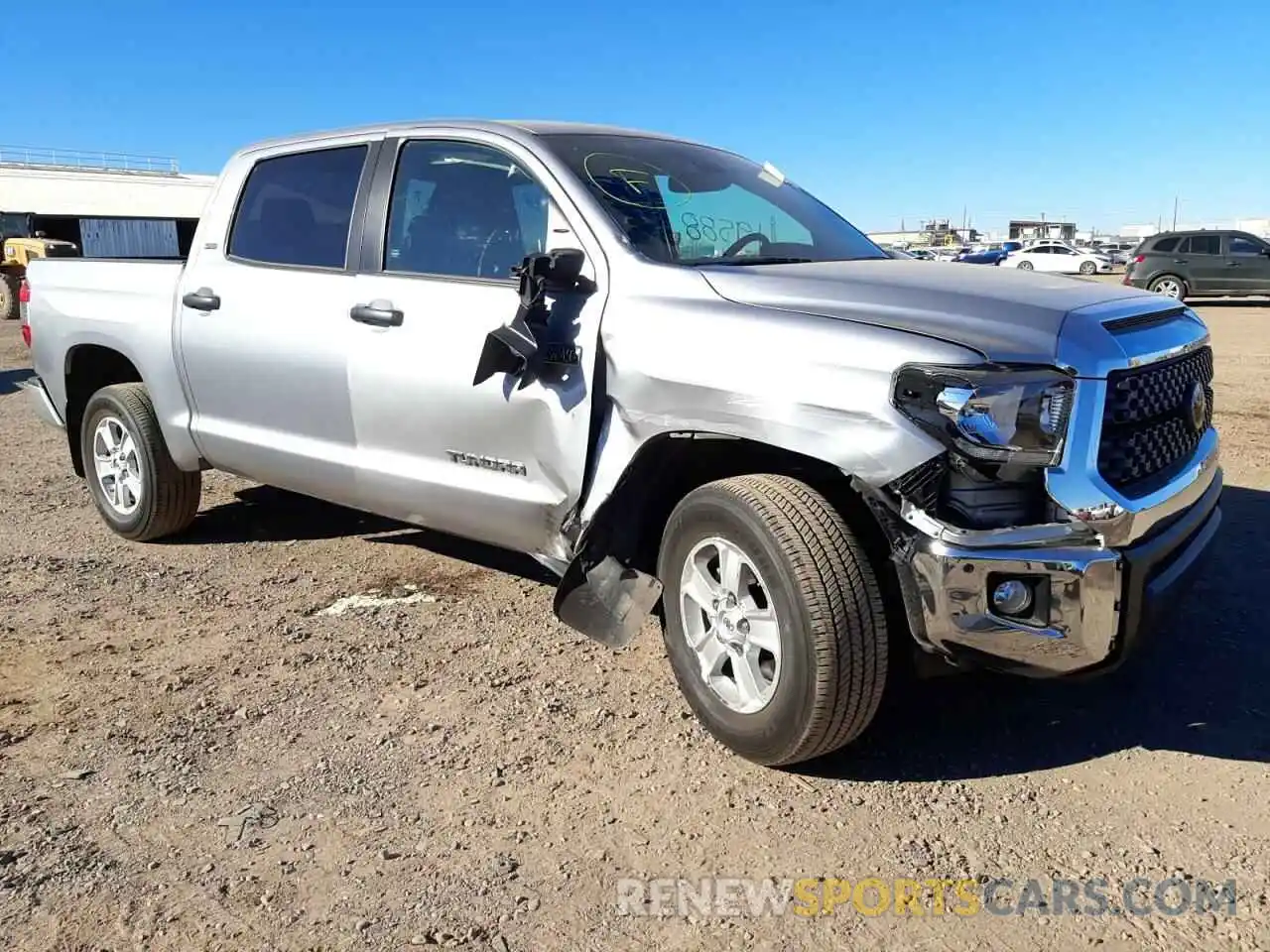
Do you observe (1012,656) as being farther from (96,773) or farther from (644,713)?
(96,773)

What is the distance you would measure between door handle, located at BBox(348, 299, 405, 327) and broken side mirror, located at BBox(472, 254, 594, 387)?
1.69 feet

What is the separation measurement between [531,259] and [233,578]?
2.48 metres

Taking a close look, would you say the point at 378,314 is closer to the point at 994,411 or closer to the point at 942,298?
the point at 942,298

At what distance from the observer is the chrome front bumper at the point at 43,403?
569cm

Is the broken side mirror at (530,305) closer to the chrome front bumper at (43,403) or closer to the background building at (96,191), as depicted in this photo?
the chrome front bumper at (43,403)

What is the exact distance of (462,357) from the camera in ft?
12.1

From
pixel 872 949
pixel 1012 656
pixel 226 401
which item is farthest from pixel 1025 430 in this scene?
pixel 226 401

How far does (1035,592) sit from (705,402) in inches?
40.6

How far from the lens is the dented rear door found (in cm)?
349

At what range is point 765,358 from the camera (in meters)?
2.94

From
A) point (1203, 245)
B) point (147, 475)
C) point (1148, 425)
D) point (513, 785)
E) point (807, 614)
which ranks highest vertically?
point (1203, 245)

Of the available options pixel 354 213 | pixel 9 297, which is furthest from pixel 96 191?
pixel 354 213

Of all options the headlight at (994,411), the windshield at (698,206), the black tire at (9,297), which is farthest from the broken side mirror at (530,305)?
the black tire at (9,297)

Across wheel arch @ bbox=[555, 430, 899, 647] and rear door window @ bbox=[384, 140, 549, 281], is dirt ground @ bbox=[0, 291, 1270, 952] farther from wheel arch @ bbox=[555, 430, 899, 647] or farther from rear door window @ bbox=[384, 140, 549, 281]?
rear door window @ bbox=[384, 140, 549, 281]
